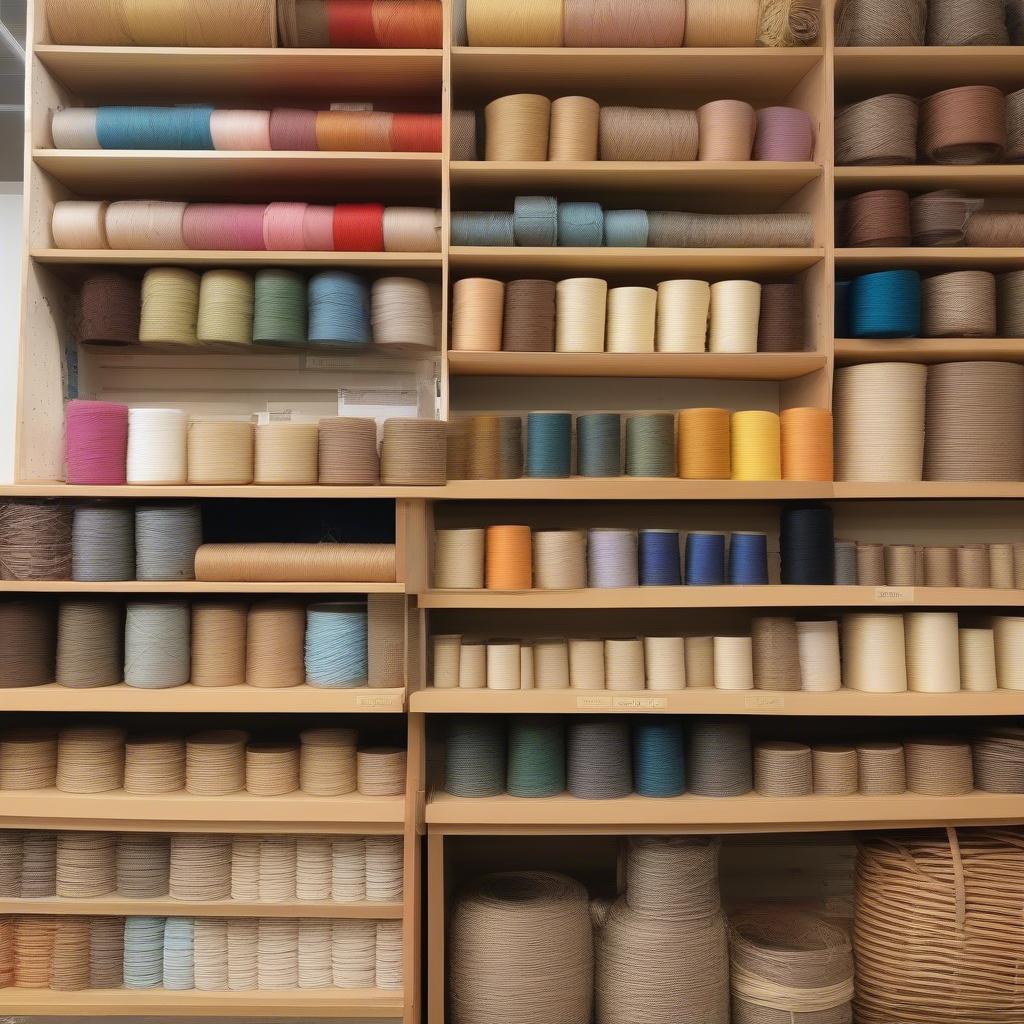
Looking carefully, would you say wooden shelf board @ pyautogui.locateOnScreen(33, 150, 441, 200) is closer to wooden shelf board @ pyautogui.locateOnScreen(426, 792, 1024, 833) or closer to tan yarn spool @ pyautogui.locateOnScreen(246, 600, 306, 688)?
tan yarn spool @ pyautogui.locateOnScreen(246, 600, 306, 688)

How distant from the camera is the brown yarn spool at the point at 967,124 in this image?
95.6 inches

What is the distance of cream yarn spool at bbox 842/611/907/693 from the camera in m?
2.35

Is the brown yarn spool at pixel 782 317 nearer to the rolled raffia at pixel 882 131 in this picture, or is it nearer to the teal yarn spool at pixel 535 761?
the rolled raffia at pixel 882 131

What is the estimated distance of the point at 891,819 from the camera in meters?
2.28

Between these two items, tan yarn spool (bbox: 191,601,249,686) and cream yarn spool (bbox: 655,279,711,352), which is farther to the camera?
cream yarn spool (bbox: 655,279,711,352)

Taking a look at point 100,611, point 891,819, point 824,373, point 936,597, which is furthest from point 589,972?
point 824,373

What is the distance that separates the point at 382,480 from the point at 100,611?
2.85 feet

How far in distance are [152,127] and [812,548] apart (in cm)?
233

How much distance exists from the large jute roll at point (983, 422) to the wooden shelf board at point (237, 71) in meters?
1.85

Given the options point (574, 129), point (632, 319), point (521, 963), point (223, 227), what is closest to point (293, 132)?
point (223, 227)

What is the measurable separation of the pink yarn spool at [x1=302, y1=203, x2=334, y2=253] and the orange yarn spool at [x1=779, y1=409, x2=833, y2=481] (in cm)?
148

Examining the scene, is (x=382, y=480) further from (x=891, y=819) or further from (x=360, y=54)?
(x=891, y=819)

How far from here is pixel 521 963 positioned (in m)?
2.22

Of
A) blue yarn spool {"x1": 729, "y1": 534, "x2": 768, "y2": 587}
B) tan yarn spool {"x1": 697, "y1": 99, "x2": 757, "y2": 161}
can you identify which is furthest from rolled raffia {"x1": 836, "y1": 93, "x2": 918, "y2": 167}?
blue yarn spool {"x1": 729, "y1": 534, "x2": 768, "y2": 587}
